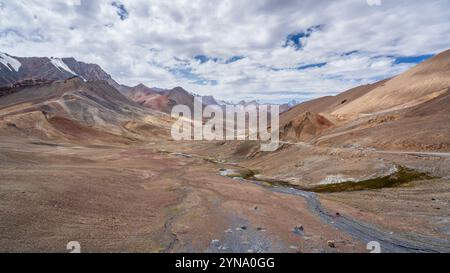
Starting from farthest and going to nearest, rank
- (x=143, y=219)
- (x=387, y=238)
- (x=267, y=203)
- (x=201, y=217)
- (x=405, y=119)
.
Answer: (x=405, y=119), (x=267, y=203), (x=201, y=217), (x=143, y=219), (x=387, y=238)

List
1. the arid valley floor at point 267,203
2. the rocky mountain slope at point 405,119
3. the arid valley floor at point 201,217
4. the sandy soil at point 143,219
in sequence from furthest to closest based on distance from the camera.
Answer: the rocky mountain slope at point 405,119 < the arid valley floor at point 267,203 < the arid valley floor at point 201,217 < the sandy soil at point 143,219

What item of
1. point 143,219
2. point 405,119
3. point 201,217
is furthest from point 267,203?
point 405,119

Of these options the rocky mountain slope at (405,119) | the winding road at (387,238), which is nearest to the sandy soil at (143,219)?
the winding road at (387,238)

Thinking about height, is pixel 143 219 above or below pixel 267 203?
above

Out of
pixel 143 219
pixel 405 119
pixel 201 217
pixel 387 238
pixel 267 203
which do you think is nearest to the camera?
pixel 387 238

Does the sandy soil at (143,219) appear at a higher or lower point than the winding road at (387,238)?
higher

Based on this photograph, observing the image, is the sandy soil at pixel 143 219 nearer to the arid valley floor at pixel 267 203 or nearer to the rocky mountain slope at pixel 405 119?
the arid valley floor at pixel 267 203

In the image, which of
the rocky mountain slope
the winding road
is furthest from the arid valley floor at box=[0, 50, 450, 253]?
the rocky mountain slope

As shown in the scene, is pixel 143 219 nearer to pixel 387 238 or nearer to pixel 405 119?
pixel 387 238

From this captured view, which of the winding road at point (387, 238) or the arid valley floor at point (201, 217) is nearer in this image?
the arid valley floor at point (201, 217)

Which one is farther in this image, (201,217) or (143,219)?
(201,217)
